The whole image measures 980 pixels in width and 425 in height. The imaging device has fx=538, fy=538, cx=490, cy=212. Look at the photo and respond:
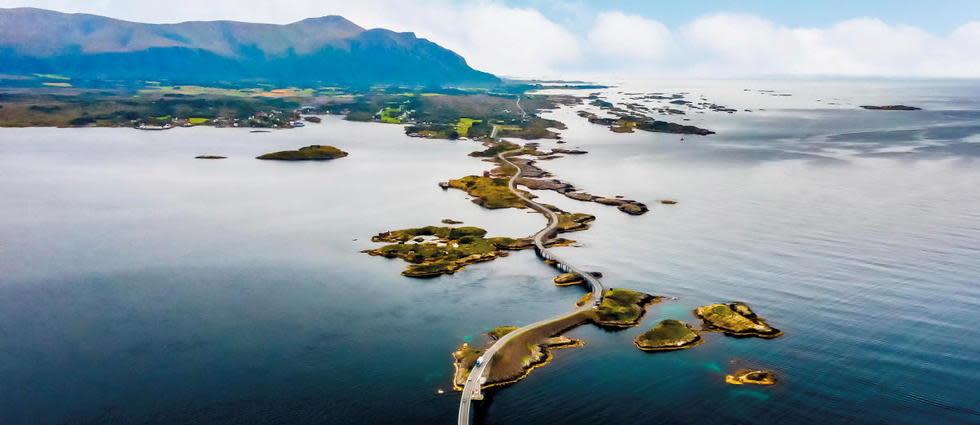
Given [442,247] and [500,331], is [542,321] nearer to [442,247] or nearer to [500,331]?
[500,331]

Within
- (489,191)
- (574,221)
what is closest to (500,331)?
(574,221)

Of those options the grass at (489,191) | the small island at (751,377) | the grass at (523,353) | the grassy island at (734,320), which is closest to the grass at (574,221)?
the grass at (489,191)

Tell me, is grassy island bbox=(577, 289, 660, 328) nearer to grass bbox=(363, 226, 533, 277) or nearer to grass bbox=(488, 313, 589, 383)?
grass bbox=(488, 313, 589, 383)

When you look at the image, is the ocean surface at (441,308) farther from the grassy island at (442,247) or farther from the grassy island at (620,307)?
the grassy island at (442,247)

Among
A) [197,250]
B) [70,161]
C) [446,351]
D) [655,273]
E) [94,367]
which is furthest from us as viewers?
[70,161]

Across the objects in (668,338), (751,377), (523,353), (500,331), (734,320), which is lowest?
(523,353)

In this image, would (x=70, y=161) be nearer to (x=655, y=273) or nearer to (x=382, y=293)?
(x=382, y=293)

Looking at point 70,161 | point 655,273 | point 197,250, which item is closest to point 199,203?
point 197,250
